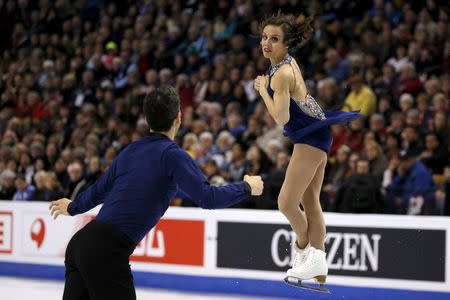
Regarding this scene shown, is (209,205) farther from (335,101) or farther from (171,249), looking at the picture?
(335,101)

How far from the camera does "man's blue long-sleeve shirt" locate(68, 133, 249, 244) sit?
15.0ft

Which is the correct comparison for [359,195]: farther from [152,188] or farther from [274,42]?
[152,188]

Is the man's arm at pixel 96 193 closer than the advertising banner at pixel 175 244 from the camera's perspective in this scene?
Yes

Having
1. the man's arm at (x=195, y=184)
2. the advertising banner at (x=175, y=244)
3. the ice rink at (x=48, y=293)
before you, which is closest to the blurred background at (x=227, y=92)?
the advertising banner at (x=175, y=244)

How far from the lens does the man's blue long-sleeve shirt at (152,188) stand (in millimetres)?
4566

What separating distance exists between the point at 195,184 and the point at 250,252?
5234mm

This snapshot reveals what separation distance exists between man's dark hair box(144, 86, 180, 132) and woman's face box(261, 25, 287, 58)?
996 mm

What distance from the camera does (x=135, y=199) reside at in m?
4.63

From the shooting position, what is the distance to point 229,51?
1379cm

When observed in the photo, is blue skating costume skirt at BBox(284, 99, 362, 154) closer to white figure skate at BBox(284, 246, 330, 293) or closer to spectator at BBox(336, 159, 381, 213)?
white figure skate at BBox(284, 246, 330, 293)

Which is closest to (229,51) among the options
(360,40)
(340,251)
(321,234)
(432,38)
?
(360,40)

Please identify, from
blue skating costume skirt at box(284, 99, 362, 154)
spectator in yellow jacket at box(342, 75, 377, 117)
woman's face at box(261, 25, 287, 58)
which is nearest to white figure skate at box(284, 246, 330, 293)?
blue skating costume skirt at box(284, 99, 362, 154)

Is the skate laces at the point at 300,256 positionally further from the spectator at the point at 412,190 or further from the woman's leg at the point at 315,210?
the spectator at the point at 412,190

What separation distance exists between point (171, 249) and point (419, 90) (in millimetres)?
3861
